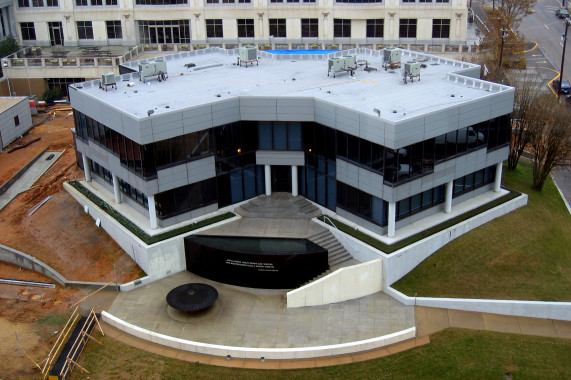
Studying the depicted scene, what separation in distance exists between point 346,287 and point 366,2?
54.0 m

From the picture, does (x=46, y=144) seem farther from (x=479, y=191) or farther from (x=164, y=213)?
(x=479, y=191)

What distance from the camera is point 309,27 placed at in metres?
93.6

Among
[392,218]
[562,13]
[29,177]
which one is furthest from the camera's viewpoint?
[562,13]

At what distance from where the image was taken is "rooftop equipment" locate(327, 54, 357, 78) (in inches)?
2359

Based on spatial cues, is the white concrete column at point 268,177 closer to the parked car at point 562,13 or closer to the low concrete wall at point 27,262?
the low concrete wall at point 27,262

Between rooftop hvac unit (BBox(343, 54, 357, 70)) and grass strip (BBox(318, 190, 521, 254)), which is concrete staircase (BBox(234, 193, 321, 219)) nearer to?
grass strip (BBox(318, 190, 521, 254))

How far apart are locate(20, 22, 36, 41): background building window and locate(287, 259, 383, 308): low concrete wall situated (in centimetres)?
6746

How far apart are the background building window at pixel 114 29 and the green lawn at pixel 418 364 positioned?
61.4m

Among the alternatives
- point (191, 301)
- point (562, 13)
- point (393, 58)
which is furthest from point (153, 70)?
point (562, 13)

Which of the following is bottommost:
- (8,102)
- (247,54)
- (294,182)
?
(294,182)

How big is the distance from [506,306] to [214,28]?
61348mm

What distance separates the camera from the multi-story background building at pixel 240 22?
91000 mm

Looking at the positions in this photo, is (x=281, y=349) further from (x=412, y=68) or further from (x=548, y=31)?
(x=548, y=31)

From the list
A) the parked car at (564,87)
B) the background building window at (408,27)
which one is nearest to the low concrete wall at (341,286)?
the parked car at (564,87)
